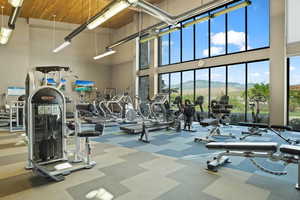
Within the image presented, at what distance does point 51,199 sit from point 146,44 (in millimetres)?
10600

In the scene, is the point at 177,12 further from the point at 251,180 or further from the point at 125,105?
the point at 251,180

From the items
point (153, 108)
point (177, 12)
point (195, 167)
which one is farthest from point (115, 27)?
point (195, 167)

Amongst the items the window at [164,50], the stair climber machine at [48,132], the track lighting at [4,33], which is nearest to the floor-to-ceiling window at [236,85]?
the window at [164,50]

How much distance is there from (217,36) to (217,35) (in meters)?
0.05

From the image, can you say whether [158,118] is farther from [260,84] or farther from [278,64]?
[278,64]

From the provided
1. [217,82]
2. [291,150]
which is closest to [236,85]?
[217,82]

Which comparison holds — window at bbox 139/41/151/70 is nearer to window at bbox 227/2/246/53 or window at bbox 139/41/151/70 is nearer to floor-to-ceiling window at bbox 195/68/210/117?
floor-to-ceiling window at bbox 195/68/210/117

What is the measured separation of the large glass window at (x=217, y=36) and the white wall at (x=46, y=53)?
828 cm

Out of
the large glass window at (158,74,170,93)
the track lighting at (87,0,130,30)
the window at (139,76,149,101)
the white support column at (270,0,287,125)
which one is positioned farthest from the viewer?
the window at (139,76,149,101)

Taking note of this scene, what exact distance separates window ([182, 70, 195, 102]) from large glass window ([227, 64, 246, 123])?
180 cm

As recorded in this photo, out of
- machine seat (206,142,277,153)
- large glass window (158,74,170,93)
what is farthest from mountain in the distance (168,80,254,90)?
machine seat (206,142,277,153)

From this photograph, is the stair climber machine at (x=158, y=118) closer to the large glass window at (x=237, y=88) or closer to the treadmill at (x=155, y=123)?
the treadmill at (x=155, y=123)

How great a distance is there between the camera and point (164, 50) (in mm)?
10555

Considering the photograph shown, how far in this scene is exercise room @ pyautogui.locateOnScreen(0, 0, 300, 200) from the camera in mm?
2357
